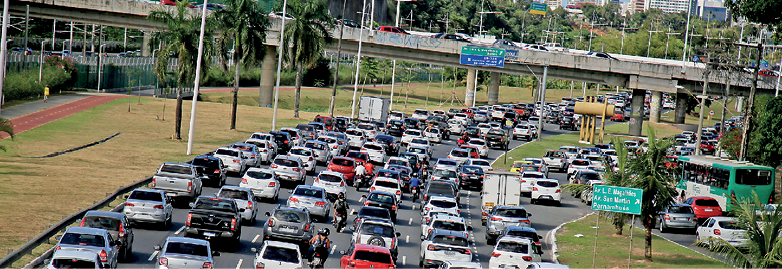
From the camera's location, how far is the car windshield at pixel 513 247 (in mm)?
25625

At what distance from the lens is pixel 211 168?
36.5 metres

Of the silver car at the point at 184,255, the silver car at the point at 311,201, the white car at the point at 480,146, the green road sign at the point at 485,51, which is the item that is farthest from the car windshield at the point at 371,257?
the green road sign at the point at 485,51

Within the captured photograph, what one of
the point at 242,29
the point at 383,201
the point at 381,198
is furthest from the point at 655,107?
the point at 383,201

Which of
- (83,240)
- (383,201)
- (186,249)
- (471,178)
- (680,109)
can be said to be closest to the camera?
(83,240)

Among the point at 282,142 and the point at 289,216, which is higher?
the point at 282,142

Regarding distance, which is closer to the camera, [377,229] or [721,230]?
[377,229]

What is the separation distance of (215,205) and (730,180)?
25.6 m

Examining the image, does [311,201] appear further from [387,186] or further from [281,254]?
[281,254]

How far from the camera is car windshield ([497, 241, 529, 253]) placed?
25.6 m

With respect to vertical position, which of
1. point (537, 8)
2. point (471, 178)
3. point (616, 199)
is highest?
point (537, 8)

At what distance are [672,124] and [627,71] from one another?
21.7 m

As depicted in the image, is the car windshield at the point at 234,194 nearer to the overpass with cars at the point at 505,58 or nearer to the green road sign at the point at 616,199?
the green road sign at the point at 616,199

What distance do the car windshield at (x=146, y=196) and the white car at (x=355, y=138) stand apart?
2822cm

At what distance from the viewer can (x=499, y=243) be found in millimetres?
25891
